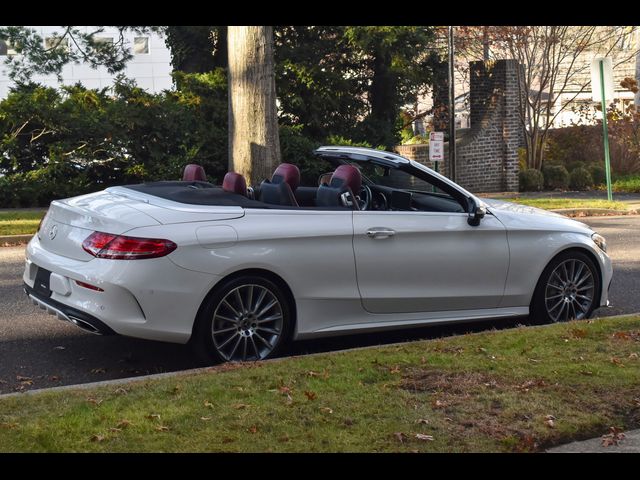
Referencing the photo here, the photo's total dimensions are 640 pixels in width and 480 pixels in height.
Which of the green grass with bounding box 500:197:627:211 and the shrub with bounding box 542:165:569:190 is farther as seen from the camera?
the shrub with bounding box 542:165:569:190

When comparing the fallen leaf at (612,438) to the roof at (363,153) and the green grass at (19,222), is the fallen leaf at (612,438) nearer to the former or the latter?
the roof at (363,153)

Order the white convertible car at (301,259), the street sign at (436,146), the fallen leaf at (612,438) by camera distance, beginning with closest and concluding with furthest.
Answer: the fallen leaf at (612,438) < the white convertible car at (301,259) < the street sign at (436,146)

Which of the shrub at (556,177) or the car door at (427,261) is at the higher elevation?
the shrub at (556,177)

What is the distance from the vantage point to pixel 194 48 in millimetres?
26469

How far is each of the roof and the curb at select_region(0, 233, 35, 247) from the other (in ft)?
27.3

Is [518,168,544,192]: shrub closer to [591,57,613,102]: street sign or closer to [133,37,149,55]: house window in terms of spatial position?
[591,57,613,102]: street sign

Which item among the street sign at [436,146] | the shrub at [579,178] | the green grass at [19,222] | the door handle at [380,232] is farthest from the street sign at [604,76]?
the door handle at [380,232]

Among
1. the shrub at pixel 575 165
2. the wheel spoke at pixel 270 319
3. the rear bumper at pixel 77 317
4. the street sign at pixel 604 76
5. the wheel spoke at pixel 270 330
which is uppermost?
the street sign at pixel 604 76

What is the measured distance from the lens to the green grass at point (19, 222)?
16248 millimetres

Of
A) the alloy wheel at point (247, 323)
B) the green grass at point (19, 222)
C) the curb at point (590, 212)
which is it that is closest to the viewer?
the alloy wheel at point (247, 323)

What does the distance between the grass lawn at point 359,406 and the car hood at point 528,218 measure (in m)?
1.44

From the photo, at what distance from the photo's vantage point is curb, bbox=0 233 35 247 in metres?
15.5

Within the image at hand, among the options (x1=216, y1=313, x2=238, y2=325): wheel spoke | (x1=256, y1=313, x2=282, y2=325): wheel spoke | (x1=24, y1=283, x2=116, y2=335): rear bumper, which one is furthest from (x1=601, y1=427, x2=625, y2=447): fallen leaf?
(x1=24, y1=283, x2=116, y2=335): rear bumper

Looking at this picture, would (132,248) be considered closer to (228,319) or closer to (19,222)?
(228,319)
